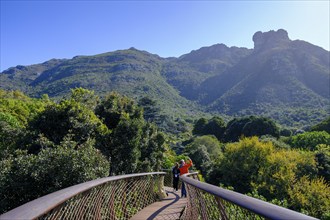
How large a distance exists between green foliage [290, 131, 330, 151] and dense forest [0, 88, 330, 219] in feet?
0.42

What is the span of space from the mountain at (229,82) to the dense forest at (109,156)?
54.1 m

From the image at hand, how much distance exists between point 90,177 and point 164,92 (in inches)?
4134

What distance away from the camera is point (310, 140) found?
1857 inches

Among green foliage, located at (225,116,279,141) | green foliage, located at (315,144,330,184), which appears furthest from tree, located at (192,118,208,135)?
green foliage, located at (315,144,330,184)

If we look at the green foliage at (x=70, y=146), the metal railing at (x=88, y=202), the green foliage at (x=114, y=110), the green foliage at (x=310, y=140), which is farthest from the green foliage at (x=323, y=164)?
the metal railing at (x=88, y=202)

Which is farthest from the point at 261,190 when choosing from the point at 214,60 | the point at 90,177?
the point at 214,60

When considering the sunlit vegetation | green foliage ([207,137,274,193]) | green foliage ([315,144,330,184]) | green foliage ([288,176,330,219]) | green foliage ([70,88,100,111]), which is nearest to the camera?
green foliage ([70,88,100,111])

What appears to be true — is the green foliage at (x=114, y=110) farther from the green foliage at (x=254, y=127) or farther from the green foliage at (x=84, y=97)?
the green foliage at (x=254, y=127)

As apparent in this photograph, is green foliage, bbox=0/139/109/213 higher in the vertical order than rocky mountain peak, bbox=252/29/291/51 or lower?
lower

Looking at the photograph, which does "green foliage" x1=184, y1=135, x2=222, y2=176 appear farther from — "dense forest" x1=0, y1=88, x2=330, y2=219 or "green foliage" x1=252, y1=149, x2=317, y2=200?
"green foliage" x1=252, y1=149, x2=317, y2=200

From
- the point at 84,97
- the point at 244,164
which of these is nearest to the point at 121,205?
the point at 84,97

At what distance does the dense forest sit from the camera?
895 cm

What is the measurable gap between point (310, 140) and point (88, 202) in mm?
48300

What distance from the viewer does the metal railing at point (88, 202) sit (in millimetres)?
1574
